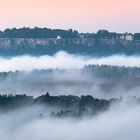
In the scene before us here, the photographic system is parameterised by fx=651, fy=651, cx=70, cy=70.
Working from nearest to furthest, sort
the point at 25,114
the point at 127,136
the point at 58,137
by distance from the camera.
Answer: the point at 127,136, the point at 58,137, the point at 25,114

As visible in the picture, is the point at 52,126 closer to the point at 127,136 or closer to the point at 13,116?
the point at 13,116

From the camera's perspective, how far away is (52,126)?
19062 cm

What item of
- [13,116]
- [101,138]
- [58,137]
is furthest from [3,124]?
[101,138]

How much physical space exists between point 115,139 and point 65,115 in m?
34.9

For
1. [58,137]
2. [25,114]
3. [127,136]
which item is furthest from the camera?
[25,114]

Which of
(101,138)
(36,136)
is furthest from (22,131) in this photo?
(101,138)

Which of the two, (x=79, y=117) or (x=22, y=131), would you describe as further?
(x=79, y=117)

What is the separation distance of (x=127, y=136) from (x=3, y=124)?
4176 centimetres

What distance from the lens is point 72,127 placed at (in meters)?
198

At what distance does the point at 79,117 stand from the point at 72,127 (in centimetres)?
491

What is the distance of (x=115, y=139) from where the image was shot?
167125 millimetres

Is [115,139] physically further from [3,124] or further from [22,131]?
[3,124]

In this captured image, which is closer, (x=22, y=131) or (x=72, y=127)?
(x=22, y=131)

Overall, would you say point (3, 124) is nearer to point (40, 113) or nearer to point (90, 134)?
point (40, 113)
